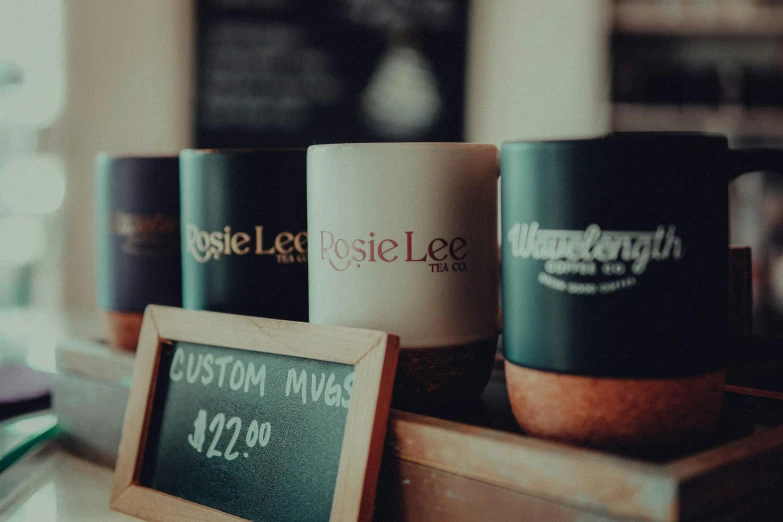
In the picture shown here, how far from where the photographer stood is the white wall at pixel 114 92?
2.91 metres

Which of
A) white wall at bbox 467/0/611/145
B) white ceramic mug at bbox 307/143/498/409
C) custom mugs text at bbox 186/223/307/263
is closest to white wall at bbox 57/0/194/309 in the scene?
white wall at bbox 467/0/611/145

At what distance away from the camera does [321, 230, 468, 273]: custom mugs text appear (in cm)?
50

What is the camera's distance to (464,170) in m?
0.52

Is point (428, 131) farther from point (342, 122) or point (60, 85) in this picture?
point (60, 85)

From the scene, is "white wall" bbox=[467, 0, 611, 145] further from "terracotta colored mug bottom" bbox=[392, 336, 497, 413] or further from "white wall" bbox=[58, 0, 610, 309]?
"terracotta colored mug bottom" bbox=[392, 336, 497, 413]

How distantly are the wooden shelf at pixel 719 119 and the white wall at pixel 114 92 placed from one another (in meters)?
1.75

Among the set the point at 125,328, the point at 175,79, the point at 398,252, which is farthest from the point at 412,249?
the point at 175,79

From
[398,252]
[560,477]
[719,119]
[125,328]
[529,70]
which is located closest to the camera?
[560,477]

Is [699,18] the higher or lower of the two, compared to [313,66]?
higher

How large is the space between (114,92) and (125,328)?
8.14 feet

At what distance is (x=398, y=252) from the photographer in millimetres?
504

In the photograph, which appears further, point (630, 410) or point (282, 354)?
point (282, 354)

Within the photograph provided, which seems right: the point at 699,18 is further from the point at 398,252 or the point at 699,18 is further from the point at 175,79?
the point at 398,252

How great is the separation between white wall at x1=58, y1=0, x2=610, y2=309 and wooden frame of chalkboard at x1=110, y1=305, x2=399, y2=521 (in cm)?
249
